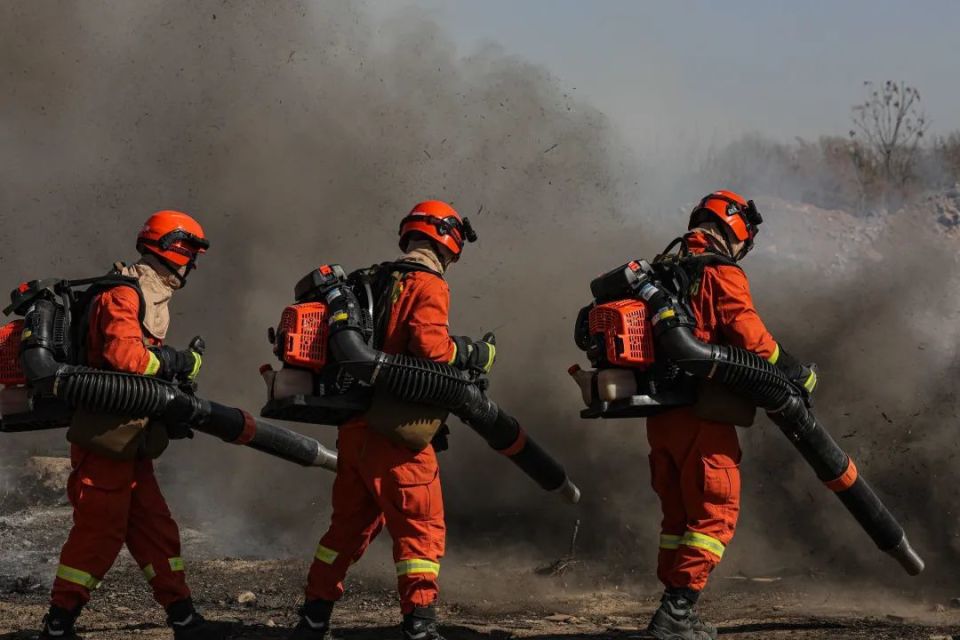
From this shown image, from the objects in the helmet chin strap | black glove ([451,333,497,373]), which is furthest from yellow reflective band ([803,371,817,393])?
the helmet chin strap

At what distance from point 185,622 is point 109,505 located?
0.66 metres

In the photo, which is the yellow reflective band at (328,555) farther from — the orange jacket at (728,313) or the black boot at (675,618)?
the orange jacket at (728,313)

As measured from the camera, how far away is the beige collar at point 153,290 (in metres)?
5.50

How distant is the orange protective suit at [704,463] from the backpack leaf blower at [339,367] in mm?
925

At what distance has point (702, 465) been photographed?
5.27 meters

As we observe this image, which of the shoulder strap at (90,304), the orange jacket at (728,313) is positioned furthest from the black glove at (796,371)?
the shoulder strap at (90,304)

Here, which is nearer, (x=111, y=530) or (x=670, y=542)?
(x=111, y=530)

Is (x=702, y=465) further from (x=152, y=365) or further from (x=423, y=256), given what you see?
(x=152, y=365)

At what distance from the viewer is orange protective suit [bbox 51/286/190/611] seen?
5.19m

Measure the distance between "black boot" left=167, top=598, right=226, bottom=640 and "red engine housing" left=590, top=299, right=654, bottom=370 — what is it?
7.38ft

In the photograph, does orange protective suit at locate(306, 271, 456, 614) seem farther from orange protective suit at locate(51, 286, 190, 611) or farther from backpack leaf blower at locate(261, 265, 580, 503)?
orange protective suit at locate(51, 286, 190, 611)

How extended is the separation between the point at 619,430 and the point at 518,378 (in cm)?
103

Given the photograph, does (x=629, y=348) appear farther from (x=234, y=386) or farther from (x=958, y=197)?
(x=958, y=197)

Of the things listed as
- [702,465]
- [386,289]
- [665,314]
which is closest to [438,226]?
[386,289]
